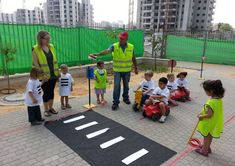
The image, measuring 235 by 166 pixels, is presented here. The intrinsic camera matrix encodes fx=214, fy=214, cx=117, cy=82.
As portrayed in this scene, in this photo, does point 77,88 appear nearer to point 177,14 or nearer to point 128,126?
point 128,126

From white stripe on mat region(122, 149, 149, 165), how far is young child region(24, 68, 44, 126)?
2.25 m

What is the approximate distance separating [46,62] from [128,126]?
7.44 ft

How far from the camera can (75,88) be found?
7.98 m

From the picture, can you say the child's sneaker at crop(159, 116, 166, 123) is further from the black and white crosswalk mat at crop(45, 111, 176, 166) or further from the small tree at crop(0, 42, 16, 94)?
the small tree at crop(0, 42, 16, 94)

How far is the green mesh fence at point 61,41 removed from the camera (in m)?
7.86

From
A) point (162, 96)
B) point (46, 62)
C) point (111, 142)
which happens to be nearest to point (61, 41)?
point (46, 62)

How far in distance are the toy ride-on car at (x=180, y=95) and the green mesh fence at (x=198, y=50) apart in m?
9.27

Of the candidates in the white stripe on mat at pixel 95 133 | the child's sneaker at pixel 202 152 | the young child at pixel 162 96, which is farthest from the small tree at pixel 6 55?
the child's sneaker at pixel 202 152

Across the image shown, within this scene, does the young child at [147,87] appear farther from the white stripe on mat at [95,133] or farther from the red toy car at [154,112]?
the white stripe on mat at [95,133]

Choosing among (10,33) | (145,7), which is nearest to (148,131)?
(10,33)

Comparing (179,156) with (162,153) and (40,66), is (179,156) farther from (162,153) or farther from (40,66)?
(40,66)

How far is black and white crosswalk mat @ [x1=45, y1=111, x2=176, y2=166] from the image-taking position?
348 cm

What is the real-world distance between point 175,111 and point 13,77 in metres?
5.79

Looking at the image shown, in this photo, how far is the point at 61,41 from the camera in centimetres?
929
